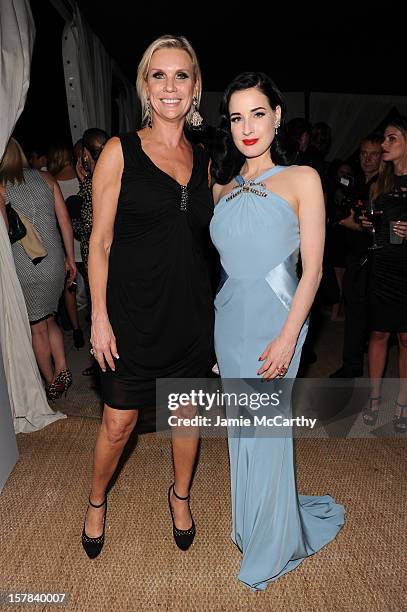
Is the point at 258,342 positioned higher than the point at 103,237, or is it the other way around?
the point at 103,237

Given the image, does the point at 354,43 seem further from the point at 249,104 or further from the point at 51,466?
the point at 51,466

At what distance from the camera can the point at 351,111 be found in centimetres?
977

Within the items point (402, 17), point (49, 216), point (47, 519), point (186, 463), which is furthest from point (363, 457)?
point (402, 17)

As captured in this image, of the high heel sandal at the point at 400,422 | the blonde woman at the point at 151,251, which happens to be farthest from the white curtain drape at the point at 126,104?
the blonde woman at the point at 151,251

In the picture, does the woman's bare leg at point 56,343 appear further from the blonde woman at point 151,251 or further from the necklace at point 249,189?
the necklace at point 249,189

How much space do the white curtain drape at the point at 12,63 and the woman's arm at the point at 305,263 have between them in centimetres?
179

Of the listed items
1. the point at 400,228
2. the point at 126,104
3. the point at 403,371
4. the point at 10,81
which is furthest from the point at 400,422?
the point at 126,104

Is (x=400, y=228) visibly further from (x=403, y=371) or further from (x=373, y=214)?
(x=403, y=371)

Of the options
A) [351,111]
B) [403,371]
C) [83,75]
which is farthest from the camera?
[351,111]

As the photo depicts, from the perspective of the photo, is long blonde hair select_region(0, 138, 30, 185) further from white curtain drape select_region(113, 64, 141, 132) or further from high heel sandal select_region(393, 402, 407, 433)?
white curtain drape select_region(113, 64, 141, 132)

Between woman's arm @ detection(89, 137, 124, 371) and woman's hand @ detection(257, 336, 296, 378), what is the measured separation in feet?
1.65

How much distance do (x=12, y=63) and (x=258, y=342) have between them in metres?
2.12

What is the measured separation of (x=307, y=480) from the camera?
96.5 inches

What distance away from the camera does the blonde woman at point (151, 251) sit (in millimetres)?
1650
